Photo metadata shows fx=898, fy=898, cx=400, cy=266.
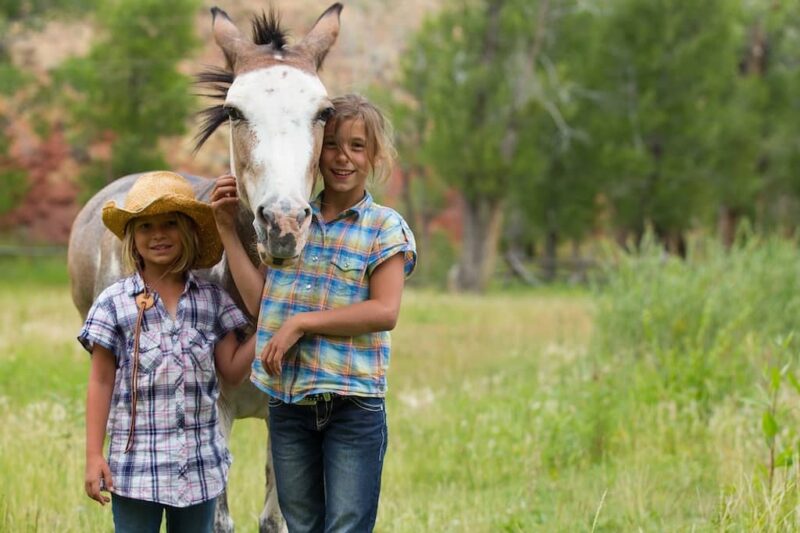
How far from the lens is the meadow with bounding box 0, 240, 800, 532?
14.8 ft

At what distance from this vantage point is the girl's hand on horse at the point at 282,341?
115 inches

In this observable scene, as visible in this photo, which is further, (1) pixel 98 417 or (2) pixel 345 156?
(2) pixel 345 156

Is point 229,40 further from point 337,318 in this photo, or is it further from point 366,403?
point 366,403

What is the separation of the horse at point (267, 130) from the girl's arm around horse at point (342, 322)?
22cm

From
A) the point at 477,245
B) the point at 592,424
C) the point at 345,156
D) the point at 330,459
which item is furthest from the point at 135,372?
the point at 477,245

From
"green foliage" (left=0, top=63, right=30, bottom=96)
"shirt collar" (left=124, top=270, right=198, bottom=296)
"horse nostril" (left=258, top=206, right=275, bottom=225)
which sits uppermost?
"green foliage" (left=0, top=63, right=30, bottom=96)

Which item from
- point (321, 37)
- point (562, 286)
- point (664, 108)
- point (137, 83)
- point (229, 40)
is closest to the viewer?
point (229, 40)

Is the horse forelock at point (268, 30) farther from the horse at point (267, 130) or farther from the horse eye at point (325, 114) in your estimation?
the horse eye at point (325, 114)

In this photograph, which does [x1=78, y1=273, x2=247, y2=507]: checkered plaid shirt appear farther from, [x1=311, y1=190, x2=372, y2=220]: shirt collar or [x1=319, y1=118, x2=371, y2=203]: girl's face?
[x1=319, y1=118, x2=371, y2=203]: girl's face

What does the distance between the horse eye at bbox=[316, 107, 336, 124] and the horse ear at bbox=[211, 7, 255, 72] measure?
16.6 inches

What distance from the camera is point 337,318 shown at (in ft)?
9.70

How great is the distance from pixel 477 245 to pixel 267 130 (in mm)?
24453

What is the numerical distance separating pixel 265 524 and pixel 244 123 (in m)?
1.96

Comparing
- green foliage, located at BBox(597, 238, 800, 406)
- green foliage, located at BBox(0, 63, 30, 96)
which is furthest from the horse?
green foliage, located at BBox(0, 63, 30, 96)
